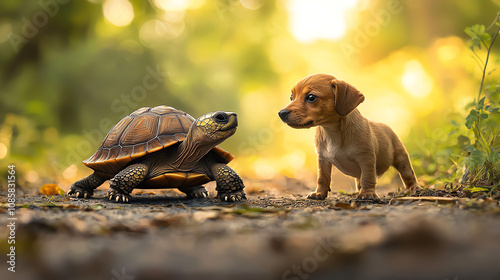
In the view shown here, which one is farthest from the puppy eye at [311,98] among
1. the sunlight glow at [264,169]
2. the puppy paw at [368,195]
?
the sunlight glow at [264,169]

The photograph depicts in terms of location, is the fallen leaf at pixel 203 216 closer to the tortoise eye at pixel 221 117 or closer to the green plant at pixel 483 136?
the tortoise eye at pixel 221 117

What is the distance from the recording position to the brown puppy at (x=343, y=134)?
2.72m

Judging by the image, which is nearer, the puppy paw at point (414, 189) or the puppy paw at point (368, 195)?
the puppy paw at point (368, 195)

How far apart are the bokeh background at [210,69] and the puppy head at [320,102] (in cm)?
327

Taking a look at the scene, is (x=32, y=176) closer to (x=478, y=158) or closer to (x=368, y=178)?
(x=368, y=178)

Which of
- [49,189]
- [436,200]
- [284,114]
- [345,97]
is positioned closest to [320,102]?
[345,97]

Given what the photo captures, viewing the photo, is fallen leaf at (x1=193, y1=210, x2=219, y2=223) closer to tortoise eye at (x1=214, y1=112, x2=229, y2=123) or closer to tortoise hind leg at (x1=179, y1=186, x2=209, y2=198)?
tortoise eye at (x1=214, y1=112, x2=229, y2=123)

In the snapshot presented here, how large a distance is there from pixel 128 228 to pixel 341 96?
171cm

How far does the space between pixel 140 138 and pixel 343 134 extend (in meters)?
1.66

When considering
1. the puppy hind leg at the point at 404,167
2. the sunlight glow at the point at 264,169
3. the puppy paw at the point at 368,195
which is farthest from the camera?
the sunlight glow at the point at 264,169

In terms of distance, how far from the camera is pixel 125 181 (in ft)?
9.93

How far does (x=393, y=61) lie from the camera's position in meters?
7.49

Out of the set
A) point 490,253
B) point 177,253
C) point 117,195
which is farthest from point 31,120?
point 490,253

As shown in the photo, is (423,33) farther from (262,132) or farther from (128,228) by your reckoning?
(128,228)
